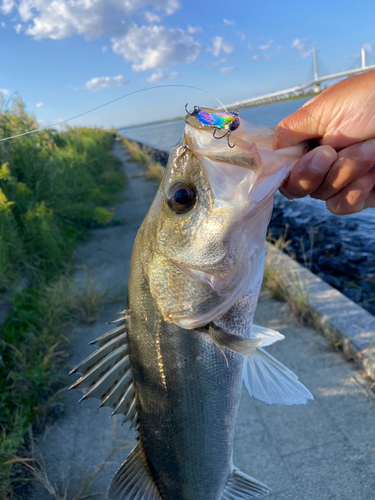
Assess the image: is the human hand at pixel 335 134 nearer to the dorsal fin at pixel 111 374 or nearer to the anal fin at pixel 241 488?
the dorsal fin at pixel 111 374

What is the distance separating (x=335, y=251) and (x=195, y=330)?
540 centimetres

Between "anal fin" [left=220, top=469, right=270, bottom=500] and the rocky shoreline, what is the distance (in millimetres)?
3027

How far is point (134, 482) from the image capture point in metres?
1.47

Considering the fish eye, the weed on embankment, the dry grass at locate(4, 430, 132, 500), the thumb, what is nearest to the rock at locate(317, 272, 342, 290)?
the weed on embankment

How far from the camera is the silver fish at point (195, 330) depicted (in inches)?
45.6

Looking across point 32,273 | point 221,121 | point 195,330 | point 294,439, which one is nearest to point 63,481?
point 294,439

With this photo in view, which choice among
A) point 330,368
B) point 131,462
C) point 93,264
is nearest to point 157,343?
point 131,462

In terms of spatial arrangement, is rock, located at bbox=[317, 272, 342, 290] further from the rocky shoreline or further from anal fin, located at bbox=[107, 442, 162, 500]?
anal fin, located at bbox=[107, 442, 162, 500]

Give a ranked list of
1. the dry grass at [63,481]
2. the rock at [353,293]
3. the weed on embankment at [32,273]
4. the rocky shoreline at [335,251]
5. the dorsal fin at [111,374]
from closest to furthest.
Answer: the dorsal fin at [111,374], the dry grass at [63,481], the weed on embankment at [32,273], the rock at [353,293], the rocky shoreline at [335,251]

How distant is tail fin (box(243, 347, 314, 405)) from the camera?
1.56m

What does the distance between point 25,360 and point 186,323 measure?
2.46 meters

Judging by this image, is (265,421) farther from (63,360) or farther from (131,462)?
(63,360)

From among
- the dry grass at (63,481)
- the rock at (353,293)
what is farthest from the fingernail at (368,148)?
the rock at (353,293)

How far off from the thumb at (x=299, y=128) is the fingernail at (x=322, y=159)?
0.10 meters
